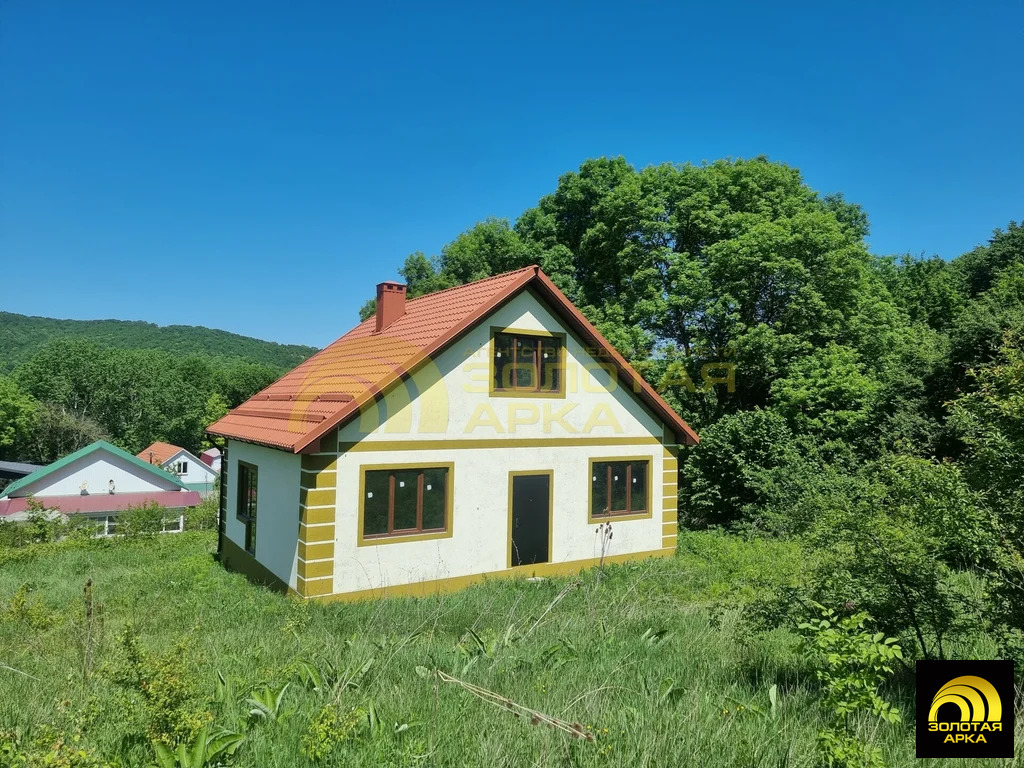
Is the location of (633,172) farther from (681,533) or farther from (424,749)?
(424,749)

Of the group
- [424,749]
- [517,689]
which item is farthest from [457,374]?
[424,749]

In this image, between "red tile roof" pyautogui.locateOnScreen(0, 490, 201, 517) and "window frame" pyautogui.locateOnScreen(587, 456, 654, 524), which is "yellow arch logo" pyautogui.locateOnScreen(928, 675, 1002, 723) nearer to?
"window frame" pyautogui.locateOnScreen(587, 456, 654, 524)

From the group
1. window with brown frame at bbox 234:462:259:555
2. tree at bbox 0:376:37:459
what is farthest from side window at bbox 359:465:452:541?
tree at bbox 0:376:37:459

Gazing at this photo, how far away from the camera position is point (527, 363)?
13.3 m

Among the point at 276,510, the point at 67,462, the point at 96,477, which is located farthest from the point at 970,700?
the point at 96,477

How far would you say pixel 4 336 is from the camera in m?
104

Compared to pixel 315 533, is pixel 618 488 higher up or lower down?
higher up

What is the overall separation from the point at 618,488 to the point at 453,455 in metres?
4.41

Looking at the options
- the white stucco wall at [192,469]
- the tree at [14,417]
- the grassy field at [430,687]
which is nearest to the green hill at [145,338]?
the tree at [14,417]

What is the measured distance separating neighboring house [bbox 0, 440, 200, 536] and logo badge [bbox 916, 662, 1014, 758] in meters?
41.1

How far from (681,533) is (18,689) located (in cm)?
1572

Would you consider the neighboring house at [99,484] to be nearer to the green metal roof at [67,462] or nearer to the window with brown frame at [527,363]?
the green metal roof at [67,462]

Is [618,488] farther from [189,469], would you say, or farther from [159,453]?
[159,453]

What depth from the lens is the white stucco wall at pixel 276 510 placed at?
36.6 ft
